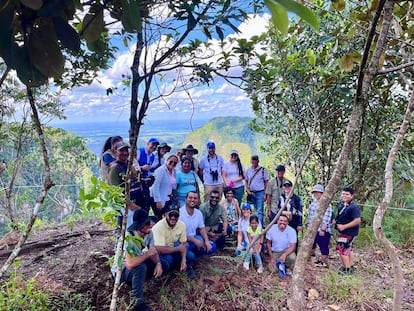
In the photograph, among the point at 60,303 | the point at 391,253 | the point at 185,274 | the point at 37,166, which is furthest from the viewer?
the point at 37,166

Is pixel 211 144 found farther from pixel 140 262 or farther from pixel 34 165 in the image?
pixel 34 165

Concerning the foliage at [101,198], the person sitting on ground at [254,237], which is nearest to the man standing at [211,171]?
the person sitting on ground at [254,237]

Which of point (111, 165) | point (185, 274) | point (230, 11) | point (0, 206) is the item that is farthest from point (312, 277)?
point (0, 206)

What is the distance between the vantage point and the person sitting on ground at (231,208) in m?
4.79

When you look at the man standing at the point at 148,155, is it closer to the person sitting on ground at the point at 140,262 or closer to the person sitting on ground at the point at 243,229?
the person sitting on ground at the point at 140,262

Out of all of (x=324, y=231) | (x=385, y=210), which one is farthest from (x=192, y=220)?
(x=385, y=210)

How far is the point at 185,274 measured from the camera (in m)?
3.86

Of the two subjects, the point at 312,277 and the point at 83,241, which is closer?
the point at 312,277

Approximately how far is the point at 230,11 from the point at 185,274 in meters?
3.12

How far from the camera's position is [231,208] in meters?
4.91

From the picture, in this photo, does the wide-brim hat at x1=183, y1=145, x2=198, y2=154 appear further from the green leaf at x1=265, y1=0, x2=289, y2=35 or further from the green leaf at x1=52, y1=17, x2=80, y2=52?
the green leaf at x1=265, y1=0, x2=289, y2=35

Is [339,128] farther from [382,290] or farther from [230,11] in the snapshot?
[230,11]

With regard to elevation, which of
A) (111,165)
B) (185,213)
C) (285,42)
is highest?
(285,42)

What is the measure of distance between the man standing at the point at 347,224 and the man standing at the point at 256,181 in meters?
1.18
